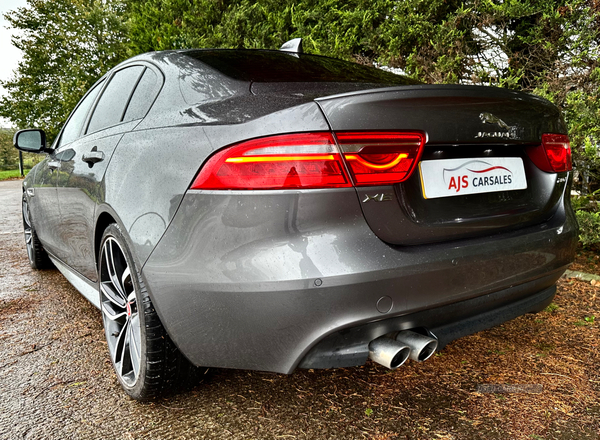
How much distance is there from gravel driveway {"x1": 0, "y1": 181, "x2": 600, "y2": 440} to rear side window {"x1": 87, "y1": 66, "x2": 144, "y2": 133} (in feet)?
4.11

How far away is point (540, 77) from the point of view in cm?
429

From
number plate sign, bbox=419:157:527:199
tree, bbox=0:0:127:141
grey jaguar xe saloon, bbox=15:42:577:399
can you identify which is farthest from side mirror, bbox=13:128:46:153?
tree, bbox=0:0:127:141

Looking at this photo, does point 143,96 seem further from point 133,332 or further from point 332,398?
point 332,398

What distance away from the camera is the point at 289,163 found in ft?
4.81

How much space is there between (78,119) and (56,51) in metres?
28.2

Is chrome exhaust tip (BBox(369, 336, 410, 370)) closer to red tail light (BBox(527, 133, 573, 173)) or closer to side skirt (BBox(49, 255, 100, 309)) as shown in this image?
red tail light (BBox(527, 133, 573, 173))

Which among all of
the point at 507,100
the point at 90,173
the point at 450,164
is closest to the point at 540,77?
the point at 507,100

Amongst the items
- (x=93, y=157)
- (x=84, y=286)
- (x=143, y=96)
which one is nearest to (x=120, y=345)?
(x=84, y=286)

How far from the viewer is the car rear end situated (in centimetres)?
145

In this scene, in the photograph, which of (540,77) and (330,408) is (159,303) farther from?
(540,77)

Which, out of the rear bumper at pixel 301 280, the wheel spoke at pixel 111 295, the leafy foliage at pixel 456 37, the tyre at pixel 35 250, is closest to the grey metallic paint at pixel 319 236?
the rear bumper at pixel 301 280

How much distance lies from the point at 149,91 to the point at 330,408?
1633mm

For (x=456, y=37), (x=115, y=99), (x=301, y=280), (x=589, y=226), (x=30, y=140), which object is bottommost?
(x=589, y=226)

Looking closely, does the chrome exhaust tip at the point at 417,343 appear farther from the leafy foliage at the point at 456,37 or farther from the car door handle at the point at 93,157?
the leafy foliage at the point at 456,37
